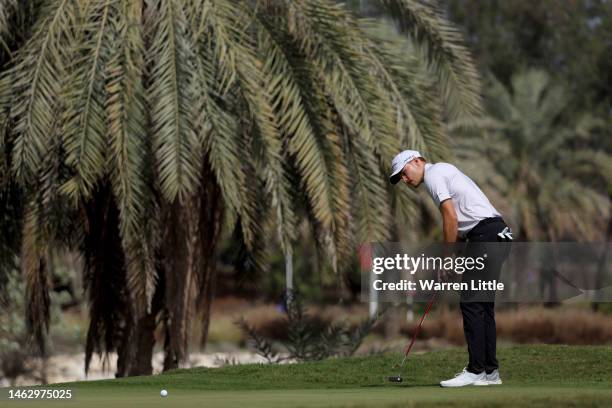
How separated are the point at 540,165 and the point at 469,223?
41201 millimetres

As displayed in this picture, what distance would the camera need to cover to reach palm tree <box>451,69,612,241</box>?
47.0 m

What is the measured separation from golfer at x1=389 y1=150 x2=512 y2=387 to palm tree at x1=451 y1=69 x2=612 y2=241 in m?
35.5

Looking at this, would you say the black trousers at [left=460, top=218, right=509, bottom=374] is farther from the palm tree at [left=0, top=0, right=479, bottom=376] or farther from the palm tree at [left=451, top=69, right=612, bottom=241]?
the palm tree at [left=451, top=69, right=612, bottom=241]

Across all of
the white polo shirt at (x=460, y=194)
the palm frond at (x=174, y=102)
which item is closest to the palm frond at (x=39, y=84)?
the palm frond at (x=174, y=102)

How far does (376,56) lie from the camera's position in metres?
17.4

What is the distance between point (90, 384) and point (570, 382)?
3760 mm

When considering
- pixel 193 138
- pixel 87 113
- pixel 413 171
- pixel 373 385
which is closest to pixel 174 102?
pixel 193 138

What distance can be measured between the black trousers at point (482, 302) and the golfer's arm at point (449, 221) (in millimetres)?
286

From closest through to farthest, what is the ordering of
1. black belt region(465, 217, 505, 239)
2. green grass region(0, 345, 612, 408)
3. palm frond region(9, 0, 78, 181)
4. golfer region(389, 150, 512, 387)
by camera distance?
green grass region(0, 345, 612, 408)
golfer region(389, 150, 512, 387)
black belt region(465, 217, 505, 239)
palm frond region(9, 0, 78, 181)

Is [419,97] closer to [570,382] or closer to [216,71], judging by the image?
[216,71]

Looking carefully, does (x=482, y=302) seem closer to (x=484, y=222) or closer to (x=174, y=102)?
(x=484, y=222)

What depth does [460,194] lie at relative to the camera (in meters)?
9.62

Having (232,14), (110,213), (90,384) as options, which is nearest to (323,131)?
(232,14)
